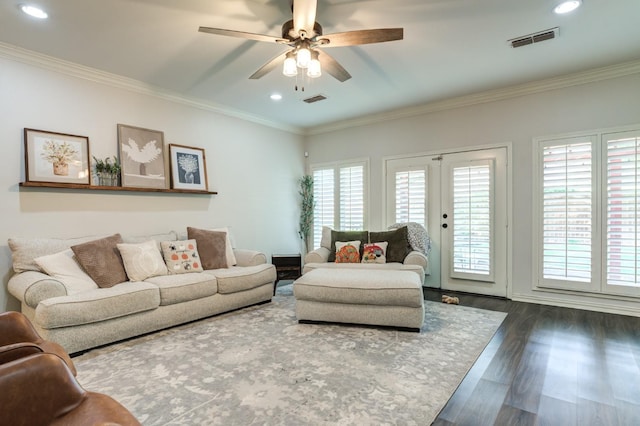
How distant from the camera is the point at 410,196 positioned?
514 cm

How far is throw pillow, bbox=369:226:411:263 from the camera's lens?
4.35 m

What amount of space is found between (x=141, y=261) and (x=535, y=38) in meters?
4.48

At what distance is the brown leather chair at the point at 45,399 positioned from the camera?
783 mm

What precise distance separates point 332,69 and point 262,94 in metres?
1.90

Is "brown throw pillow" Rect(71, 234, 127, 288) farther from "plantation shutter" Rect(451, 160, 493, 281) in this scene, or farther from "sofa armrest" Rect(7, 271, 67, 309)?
"plantation shutter" Rect(451, 160, 493, 281)

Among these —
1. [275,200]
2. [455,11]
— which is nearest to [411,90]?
[455,11]

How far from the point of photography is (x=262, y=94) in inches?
176

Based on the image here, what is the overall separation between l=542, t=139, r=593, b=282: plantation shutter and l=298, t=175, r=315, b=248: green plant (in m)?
3.68

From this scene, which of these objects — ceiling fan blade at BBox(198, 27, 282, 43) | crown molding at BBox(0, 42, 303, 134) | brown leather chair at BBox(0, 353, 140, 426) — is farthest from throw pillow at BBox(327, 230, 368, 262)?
brown leather chair at BBox(0, 353, 140, 426)

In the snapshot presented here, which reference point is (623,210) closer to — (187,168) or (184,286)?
(184,286)

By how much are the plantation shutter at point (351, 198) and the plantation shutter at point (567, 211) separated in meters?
2.63

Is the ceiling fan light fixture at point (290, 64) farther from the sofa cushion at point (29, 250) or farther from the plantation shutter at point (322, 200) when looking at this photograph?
the plantation shutter at point (322, 200)

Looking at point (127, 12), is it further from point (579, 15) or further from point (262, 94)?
point (579, 15)

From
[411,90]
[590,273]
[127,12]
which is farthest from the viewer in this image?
[411,90]
